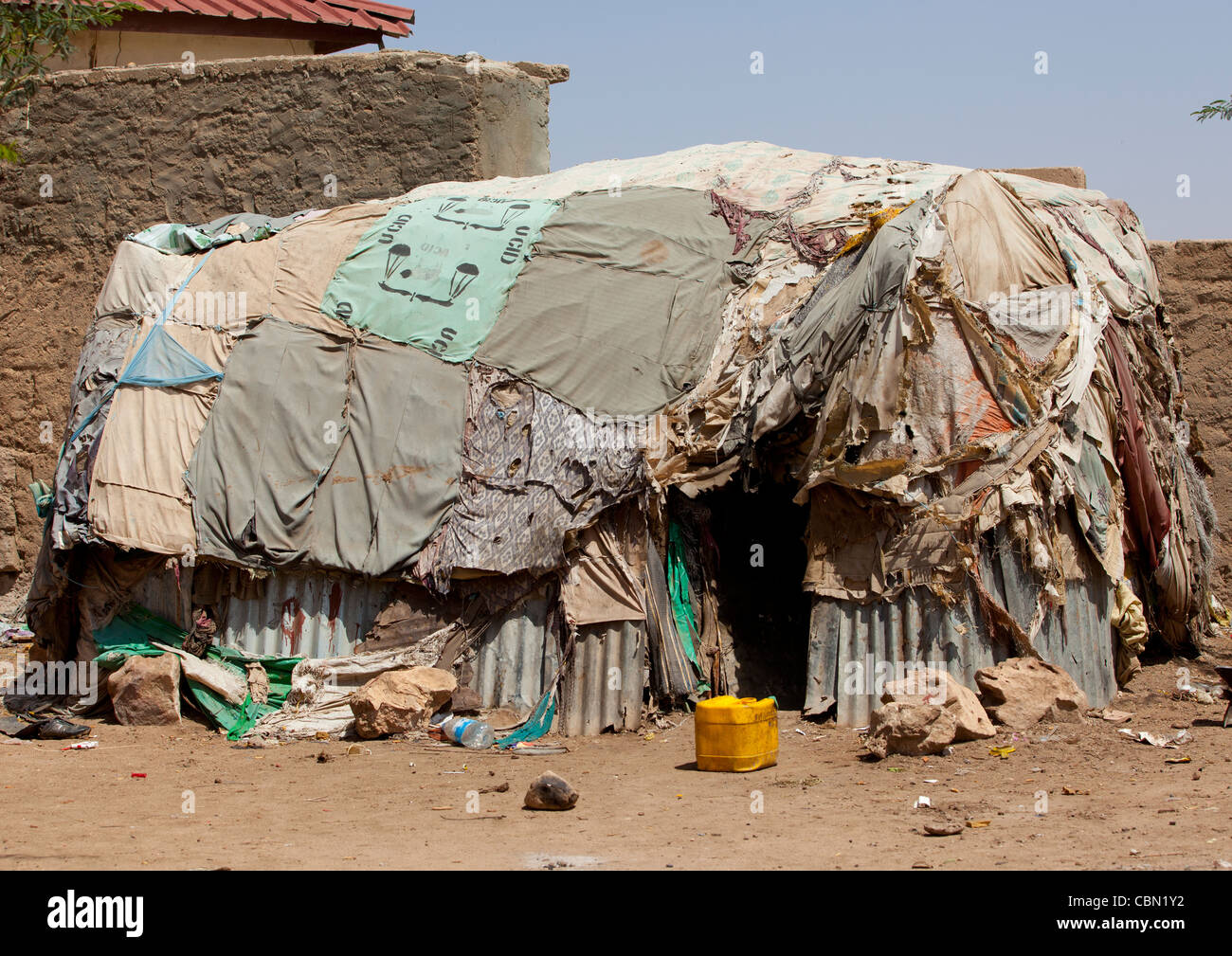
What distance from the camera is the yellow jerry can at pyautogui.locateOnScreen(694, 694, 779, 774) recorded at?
7367 mm

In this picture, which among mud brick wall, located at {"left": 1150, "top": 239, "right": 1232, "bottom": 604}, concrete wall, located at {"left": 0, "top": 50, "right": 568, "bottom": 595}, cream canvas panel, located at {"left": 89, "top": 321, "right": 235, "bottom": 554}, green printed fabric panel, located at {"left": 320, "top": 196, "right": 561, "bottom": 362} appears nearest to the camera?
cream canvas panel, located at {"left": 89, "top": 321, "right": 235, "bottom": 554}

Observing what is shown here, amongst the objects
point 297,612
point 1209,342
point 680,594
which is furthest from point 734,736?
point 1209,342


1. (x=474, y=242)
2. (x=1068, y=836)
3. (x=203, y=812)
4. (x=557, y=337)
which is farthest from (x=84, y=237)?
(x=1068, y=836)

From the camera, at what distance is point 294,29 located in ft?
46.1

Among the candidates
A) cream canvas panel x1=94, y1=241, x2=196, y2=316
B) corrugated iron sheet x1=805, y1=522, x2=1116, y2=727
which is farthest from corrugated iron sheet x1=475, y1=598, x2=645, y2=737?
cream canvas panel x1=94, y1=241, x2=196, y2=316

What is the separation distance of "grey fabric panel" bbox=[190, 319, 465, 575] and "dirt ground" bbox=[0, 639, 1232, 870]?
4.24 ft

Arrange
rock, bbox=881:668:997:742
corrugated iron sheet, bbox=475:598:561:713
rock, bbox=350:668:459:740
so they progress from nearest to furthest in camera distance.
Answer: rock, bbox=881:668:997:742 → rock, bbox=350:668:459:740 → corrugated iron sheet, bbox=475:598:561:713

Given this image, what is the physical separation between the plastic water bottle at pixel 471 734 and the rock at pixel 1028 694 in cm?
288

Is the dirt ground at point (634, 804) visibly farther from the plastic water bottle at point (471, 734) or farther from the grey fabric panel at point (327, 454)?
the grey fabric panel at point (327, 454)

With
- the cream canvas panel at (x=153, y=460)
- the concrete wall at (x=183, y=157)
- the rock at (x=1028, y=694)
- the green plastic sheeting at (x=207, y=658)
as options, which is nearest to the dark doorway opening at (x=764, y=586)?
the rock at (x=1028, y=694)

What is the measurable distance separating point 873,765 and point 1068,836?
1.76m

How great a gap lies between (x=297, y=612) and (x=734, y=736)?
10.8 feet

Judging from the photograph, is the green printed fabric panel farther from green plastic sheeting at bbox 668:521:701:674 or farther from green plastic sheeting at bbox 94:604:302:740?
green plastic sheeting at bbox 94:604:302:740

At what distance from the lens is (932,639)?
8.07 metres
